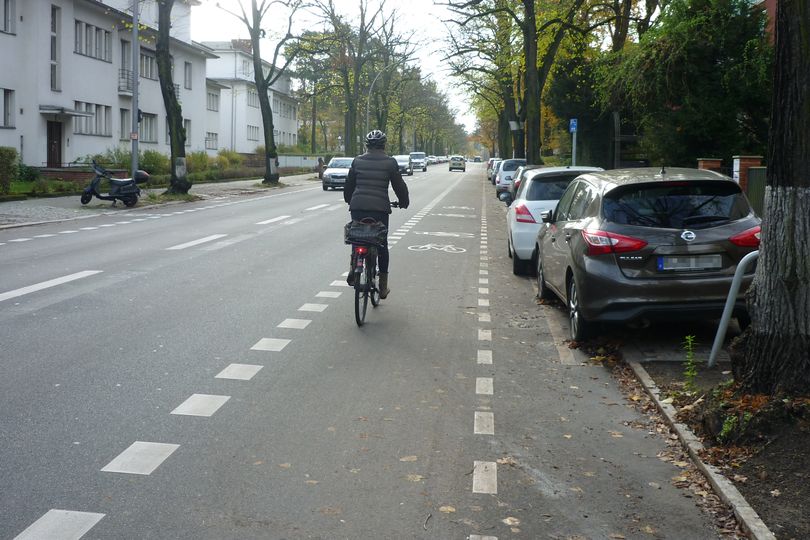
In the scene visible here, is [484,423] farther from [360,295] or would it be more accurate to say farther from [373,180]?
[373,180]

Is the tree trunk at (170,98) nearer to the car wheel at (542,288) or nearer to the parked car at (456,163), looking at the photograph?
the car wheel at (542,288)

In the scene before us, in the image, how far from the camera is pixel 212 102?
6950 centimetres

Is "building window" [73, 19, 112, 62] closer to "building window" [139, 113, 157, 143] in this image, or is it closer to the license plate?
"building window" [139, 113, 157, 143]

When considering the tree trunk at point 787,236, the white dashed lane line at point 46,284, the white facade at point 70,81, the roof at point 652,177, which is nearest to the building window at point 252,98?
the white facade at point 70,81

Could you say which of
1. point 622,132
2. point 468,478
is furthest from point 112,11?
point 468,478

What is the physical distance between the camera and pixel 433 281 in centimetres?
1406

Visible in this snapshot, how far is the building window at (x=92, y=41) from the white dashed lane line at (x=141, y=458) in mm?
42310

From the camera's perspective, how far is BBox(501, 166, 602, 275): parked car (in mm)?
15016

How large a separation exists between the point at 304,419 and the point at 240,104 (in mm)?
83097

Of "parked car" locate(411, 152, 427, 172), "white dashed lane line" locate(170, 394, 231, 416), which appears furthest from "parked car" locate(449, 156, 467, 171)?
"white dashed lane line" locate(170, 394, 231, 416)

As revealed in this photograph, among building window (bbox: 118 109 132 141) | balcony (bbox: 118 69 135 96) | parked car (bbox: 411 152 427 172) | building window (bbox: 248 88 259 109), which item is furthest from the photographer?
parked car (bbox: 411 152 427 172)

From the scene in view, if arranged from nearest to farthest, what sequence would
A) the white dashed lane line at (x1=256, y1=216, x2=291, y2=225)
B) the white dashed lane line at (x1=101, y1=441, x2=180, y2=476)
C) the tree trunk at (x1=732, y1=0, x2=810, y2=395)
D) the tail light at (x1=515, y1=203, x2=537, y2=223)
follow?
the white dashed lane line at (x1=101, y1=441, x2=180, y2=476) < the tree trunk at (x1=732, y1=0, x2=810, y2=395) < the tail light at (x1=515, y1=203, x2=537, y2=223) < the white dashed lane line at (x1=256, y1=216, x2=291, y2=225)

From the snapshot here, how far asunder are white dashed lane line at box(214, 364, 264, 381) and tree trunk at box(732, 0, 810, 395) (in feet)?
12.0

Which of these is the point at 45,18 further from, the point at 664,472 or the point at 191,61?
the point at 664,472
